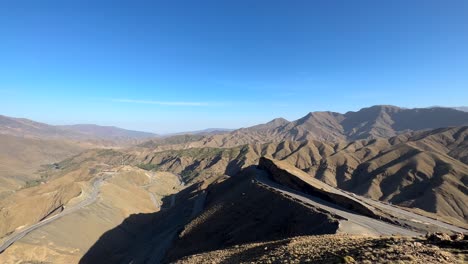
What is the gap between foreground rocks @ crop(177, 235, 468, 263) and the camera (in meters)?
17.7

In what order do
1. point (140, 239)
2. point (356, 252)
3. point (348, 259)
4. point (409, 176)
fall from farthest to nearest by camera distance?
point (409, 176) < point (140, 239) < point (356, 252) < point (348, 259)

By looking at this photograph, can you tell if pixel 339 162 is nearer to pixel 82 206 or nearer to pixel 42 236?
pixel 82 206

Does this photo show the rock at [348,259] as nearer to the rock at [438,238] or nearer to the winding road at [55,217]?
the rock at [438,238]

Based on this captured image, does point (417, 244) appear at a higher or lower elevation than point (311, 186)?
higher

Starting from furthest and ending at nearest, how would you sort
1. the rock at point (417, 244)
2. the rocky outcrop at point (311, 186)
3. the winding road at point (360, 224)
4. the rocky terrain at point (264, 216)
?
1. the rocky outcrop at point (311, 186)
2. the winding road at point (360, 224)
3. the rocky terrain at point (264, 216)
4. the rock at point (417, 244)

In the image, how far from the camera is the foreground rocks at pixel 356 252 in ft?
58.0

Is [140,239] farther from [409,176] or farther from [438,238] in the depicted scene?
[409,176]

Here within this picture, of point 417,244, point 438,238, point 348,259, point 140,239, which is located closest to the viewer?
point 348,259

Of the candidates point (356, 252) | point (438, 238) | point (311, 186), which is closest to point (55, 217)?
point (311, 186)

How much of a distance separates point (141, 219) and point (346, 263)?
10293 centimetres

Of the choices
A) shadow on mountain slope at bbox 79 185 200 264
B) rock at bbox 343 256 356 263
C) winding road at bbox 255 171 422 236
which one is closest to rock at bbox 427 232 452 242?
rock at bbox 343 256 356 263

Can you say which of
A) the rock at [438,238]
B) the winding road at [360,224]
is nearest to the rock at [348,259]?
the rock at [438,238]

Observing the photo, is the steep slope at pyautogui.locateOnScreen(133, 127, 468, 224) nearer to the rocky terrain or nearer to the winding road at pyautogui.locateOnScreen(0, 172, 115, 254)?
the rocky terrain

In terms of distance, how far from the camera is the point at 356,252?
2003 centimetres
